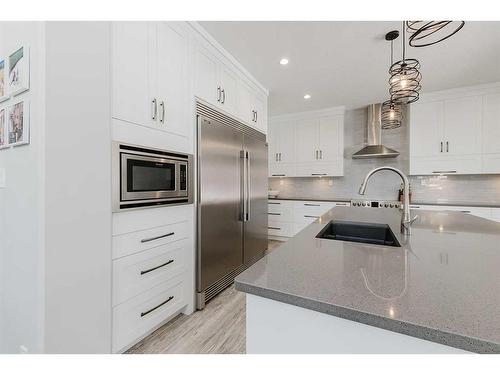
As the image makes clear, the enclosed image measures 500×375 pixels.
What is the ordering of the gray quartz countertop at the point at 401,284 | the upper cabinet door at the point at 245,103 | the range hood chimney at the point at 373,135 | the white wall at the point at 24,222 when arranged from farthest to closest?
the range hood chimney at the point at 373,135 → the upper cabinet door at the point at 245,103 → the white wall at the point at 24,222 → the gray quartz countertop at the point at 401,284

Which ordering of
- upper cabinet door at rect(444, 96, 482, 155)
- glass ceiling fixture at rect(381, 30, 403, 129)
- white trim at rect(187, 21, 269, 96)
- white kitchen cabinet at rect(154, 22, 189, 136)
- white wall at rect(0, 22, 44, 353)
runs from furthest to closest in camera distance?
upper cabinet door at rect(444, 96, 482, 155)
glass ceiling fixture at rect(381, 30, 403, 129)
white trim at rect(187, 21, 269, 96)
white kitchen cabinet at rect(154, 22, 189, 136)
white wall at rect(0, 22, 44, 353)

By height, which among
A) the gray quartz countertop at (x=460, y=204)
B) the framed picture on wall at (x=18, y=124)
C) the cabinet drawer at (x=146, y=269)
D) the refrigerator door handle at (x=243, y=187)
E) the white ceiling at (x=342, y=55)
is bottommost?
the cabinet drawer at (x=146, y=269)

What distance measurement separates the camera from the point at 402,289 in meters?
0.63

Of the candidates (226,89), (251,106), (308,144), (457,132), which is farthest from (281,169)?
(457,132)

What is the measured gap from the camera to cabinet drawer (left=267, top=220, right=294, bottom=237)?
4625 millimetres

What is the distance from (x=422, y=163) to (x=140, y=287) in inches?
169

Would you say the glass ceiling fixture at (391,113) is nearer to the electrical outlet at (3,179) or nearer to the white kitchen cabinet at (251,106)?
the white kitchen cabinet at (251,106)

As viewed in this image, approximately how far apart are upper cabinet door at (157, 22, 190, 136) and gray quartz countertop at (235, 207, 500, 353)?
1.35 meters

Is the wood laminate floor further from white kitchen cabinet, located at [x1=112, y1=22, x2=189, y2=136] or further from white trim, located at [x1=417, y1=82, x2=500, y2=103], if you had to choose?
white trim, located at [x1=417, y1=82, x2=500, y2=103]

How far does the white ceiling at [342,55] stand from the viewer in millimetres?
2150

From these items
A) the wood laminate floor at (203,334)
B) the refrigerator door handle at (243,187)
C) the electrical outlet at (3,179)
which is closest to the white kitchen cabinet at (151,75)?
the electrical outlet at (3,179)

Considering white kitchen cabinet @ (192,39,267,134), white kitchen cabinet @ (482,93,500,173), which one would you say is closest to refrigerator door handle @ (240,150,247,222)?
white kitchen cabinet @ (192,39,267,134)

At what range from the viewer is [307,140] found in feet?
15.4

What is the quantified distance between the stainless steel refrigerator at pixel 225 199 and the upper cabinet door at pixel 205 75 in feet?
0.42
